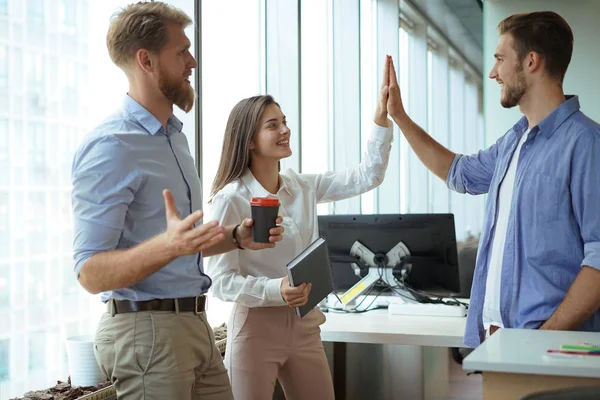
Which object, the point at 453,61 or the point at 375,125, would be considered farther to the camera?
the point at 453,61

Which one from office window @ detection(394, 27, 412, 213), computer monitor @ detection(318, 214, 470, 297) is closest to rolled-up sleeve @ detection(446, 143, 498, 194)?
computer monitor @ detection(318, 214, 470, 297)

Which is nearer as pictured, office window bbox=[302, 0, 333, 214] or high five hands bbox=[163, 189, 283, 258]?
high five hands bbox=[163, 189, 283, 258]

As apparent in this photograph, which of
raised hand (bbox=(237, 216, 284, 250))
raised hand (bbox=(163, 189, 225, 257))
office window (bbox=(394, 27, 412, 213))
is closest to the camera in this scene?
raised hand (bbox=(163, 189, 225, 257))

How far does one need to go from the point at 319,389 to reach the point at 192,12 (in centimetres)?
198

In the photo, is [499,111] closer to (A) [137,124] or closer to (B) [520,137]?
(B) [520,137]

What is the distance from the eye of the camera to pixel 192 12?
3.56 meters

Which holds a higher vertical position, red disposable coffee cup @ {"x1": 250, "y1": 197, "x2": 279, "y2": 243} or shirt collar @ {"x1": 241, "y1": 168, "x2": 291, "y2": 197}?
shirt collar @ {"x1": 241, "y1": 168, "x2": 291, "y2": 197}

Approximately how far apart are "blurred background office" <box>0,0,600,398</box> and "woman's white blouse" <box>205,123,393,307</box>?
609mm

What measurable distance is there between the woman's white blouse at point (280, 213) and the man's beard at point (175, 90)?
61 cm

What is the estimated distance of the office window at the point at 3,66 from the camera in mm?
2366

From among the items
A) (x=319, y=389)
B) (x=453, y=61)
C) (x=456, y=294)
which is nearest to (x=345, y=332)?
(x=319, y=389)

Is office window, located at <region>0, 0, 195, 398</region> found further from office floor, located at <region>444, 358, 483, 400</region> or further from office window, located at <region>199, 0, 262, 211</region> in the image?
office floor, located at <region>444, 358, 483, 400</region>

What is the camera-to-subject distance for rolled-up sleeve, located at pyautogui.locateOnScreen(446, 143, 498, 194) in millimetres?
2816

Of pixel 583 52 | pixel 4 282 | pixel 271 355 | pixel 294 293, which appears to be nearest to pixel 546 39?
pixel 294 293
